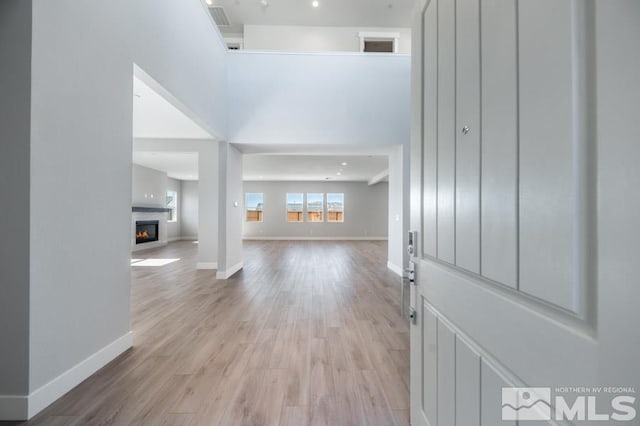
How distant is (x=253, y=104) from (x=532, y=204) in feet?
17.1

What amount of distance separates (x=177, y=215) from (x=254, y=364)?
1242 cm

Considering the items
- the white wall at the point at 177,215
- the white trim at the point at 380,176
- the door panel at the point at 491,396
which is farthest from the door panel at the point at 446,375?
the white wall at the point at 177,215

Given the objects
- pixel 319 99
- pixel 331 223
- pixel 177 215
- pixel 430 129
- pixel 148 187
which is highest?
pixel 319 99

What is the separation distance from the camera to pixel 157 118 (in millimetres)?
4492

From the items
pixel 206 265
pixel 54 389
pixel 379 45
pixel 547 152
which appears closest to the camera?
pixel 547 152

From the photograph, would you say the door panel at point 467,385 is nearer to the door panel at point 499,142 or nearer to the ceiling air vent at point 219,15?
the door panel at point 499,142

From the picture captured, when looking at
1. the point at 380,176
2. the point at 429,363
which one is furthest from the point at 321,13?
the point at 429,363

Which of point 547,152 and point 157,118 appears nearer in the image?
point 547,152

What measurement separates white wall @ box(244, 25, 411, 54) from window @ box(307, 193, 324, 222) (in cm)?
667

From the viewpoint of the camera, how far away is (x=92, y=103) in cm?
207

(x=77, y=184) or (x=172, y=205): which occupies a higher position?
(x=172, y=205)

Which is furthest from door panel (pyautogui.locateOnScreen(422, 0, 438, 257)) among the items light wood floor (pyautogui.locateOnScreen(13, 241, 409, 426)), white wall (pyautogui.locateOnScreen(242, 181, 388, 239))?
white wall (pyautogui.locateOnScreen(242, 181, 388, 239))

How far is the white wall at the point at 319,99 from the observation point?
Answer: 520 cm

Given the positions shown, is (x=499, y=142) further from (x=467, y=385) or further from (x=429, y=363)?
(x=429, y=363)
